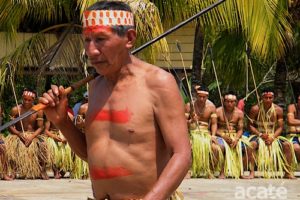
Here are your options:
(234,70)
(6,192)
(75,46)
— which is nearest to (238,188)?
(6,192)

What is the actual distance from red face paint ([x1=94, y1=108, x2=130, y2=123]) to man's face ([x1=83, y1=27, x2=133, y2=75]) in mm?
167

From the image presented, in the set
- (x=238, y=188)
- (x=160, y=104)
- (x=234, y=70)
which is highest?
(x=160, y=104)

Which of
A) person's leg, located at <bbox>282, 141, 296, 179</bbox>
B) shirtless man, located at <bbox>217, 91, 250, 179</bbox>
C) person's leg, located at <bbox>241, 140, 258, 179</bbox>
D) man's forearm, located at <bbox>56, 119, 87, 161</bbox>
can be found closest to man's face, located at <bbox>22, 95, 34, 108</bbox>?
shirtless man, located at <bbox>217, 91, 250, 179</bbox>

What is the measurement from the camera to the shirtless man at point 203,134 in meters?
11.3

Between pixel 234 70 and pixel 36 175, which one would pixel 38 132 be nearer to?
pixel 36 175

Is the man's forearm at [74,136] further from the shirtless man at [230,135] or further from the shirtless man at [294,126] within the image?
the shirtless man at [294,126]

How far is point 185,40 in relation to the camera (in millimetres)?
15953

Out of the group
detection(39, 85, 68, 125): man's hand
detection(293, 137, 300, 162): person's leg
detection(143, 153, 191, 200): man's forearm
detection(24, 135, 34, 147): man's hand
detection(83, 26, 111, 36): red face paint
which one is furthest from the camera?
detection(293, 137, 300, 162): person's leg

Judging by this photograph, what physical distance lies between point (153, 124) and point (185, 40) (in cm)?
1314

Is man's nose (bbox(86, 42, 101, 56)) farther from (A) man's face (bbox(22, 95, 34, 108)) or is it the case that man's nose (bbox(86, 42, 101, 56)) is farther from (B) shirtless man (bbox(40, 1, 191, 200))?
(A) man's face (bbox(22, 95, 34, 108))

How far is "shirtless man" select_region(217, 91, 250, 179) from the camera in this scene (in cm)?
1145

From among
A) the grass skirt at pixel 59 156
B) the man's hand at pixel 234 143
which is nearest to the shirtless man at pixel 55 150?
the grass skirt at pixel 59 156

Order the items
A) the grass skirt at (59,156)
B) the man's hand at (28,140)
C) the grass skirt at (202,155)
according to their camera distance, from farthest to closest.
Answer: the grass skirt at (202,155), the grass skirt at (59,156), the man's hand at (28,140)

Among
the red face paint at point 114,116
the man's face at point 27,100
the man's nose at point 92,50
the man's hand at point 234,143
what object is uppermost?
the man's nose at point 92,50
